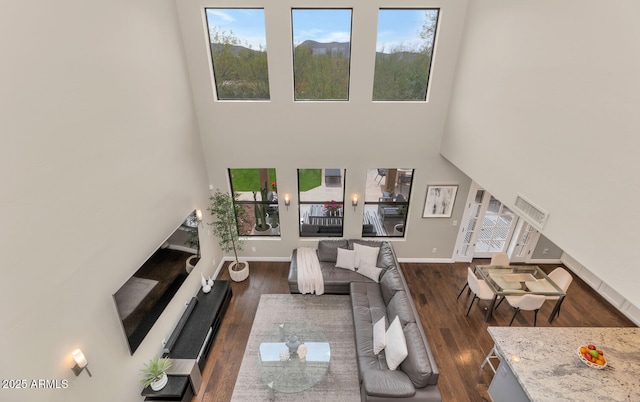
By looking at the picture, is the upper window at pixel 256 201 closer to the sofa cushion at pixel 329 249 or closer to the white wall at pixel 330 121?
the white wall at pixel 330 121

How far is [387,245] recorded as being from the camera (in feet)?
22.5

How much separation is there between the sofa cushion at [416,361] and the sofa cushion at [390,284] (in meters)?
1.02

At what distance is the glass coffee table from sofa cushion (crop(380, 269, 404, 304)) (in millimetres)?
1517

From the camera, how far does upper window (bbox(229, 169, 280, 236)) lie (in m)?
6.82

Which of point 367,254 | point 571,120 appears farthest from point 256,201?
point 571,120

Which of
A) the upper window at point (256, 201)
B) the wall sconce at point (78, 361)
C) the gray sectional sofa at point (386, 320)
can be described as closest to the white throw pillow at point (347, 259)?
the gray sectional sofa at point (386, 320)

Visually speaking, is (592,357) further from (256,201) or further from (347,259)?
(256,201)

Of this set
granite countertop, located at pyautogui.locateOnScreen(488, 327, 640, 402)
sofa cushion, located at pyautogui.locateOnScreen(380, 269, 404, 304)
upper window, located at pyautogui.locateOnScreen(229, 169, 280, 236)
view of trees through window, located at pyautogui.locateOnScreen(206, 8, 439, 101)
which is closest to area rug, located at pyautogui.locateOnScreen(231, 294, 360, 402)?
sofa cushion, located at pyautogui.locateOnScreen(380, 269, 404, 304)

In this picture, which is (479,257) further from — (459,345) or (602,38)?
(602,38)

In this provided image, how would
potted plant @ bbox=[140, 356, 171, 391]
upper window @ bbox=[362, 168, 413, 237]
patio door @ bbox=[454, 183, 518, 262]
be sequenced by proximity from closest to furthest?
potted plant @ bbox=[140, 356, 171, 391] < upper window @ bbox=[362, 168, 413, 237] < patio door @ bbox=[454, 183, 518, 262]

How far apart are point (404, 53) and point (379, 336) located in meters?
5.35

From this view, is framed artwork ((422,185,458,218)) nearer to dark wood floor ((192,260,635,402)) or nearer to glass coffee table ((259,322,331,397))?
dark wood floor ((192,260,635,402))

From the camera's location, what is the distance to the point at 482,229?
746 cm

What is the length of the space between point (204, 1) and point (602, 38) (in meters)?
5.88
